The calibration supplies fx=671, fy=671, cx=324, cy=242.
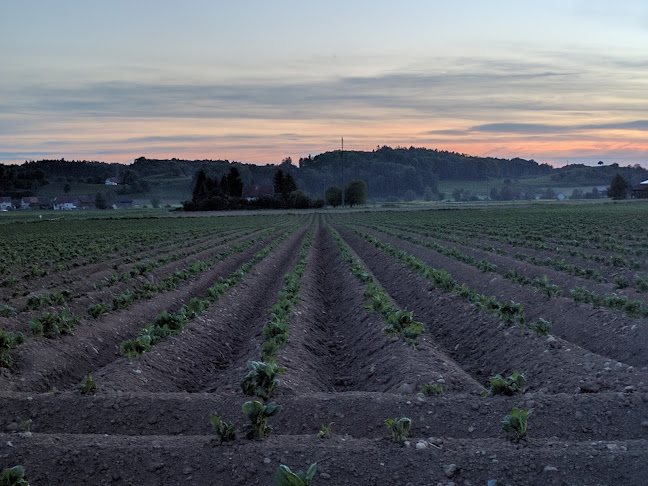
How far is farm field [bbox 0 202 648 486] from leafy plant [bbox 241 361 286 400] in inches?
0.7

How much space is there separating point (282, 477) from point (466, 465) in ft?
5.20

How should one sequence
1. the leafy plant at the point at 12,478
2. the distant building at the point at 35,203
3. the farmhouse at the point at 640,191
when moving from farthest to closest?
1. the distant building at the point at 35,203
2. the farmhouse at the point at 640,191
3. the leafy plant at the point at 12,478

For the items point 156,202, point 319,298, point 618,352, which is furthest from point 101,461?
point 156,202

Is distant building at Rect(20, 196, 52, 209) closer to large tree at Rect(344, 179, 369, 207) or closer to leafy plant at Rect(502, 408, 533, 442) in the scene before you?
large tree at Rect(344, 179, 369, 207)

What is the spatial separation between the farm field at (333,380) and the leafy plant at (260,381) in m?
0.02

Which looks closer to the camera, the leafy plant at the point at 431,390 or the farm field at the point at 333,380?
the farm field at the point at 333,380

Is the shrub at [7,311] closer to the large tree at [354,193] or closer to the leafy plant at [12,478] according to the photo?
the leafy plant at [12,478]

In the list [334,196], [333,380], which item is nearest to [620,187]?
[334,196]

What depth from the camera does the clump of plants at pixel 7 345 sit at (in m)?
9.31

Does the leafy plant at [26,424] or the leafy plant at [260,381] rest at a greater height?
the leafy plant at [260,381]

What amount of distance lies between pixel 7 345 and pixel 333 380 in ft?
15.5

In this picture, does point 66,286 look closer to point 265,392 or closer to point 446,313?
point 446,313

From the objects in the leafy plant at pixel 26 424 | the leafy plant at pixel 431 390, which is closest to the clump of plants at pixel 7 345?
the leafy plant at pixel 26 424

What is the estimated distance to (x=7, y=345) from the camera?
956 centimetres
